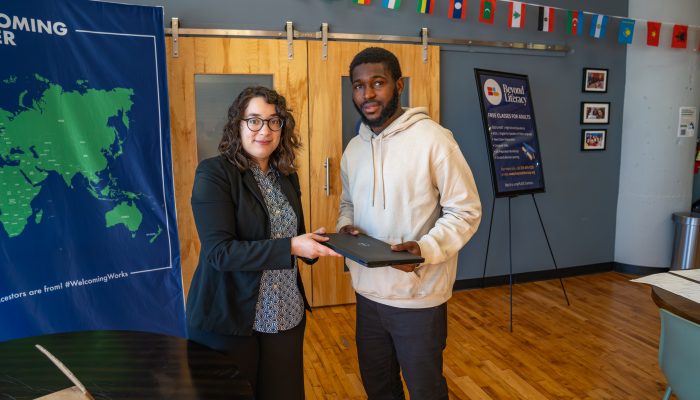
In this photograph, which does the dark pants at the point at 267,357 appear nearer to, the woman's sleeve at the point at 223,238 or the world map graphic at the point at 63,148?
the woman's sleeve at the point at 223,238

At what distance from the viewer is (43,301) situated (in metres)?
2.45

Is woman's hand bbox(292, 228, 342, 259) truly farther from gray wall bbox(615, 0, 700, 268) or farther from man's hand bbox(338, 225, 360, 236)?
gray wall bbox(615, 0, 700, 268)

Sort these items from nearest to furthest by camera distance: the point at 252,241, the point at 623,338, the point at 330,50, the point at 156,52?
1. the point at 252,241
2. the point at 156,52
3. the point at 623,338
4. the point at 330,50

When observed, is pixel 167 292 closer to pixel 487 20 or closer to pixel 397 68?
pixel 397 68

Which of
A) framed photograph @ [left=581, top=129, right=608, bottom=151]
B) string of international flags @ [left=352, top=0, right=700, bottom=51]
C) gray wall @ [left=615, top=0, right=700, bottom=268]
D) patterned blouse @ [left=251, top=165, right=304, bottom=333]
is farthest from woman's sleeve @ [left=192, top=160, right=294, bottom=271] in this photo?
gray wall @ [left=615, top=0, right=700, bottom=268]

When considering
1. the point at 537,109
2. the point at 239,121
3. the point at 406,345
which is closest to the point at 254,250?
the point at 239,121

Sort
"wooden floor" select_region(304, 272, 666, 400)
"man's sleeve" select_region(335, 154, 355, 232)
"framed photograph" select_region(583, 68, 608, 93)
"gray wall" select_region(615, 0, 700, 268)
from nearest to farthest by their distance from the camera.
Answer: "man's sleeve" select_region(335, 154, 355, 232) < "wooden floor" select_region(304, 272, 666, 400) < "gray wall" select_region(615, 0, 700, 268) < "framed photograph" select_region(583, 68, 608, 93)

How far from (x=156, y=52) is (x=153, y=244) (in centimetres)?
115

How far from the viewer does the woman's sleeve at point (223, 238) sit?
4.68 ft

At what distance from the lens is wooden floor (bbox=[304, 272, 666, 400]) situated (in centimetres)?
263

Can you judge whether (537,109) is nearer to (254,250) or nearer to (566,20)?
(566,20)

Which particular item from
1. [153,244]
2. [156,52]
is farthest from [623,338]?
[156,52]

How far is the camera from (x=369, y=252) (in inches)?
58.3

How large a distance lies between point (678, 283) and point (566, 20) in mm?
3360
